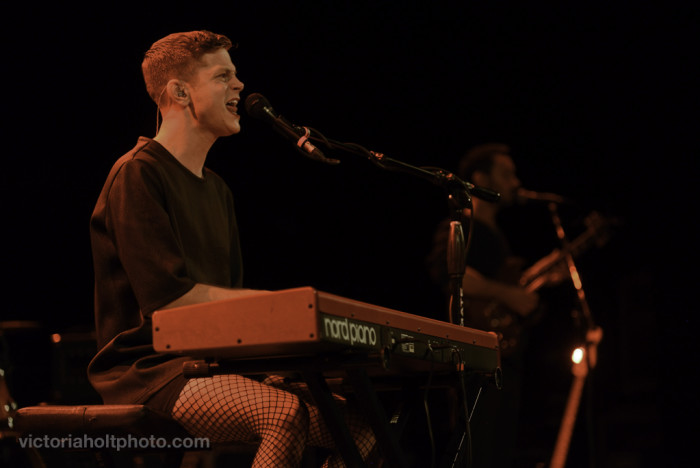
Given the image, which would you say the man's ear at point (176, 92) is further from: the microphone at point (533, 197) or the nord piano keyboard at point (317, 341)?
the microphone at point (533, 197)

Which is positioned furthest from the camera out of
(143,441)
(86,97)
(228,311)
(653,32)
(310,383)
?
(653,32)

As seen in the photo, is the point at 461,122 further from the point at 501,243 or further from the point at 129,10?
the point at 129,10

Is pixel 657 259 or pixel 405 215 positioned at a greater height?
pixel 405 215

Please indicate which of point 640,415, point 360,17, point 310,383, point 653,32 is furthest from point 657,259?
point 310,383

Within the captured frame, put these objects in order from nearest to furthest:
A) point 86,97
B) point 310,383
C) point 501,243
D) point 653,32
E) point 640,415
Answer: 1. point 310,383
2. point 501,243
3. point 86,97
4. point 653,32
5. point 640,415

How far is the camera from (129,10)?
4715 millimetres

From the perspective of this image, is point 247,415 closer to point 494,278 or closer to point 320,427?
point 320,427

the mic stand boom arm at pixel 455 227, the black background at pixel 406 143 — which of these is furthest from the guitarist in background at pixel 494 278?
the mic stand boom arm at pixel 455 227

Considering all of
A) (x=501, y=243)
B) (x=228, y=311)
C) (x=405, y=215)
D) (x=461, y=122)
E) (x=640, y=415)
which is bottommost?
(x=228, y=311)

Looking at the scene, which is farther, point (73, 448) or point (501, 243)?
point (501, 243)

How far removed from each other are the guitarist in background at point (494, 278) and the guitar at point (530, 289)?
1cm

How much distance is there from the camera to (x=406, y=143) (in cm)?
589

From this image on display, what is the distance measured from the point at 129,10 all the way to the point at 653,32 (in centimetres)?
334

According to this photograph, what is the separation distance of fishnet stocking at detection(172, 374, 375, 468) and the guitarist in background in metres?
1.79
